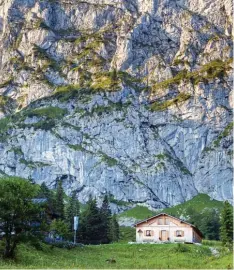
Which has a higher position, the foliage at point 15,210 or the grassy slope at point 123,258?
the foliage at point 15,210

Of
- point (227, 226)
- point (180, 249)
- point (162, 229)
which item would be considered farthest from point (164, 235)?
point (180, 249)

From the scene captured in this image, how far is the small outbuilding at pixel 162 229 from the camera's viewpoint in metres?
105

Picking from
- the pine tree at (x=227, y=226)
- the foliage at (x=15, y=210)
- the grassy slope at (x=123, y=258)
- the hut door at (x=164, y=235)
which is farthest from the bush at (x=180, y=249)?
the hut door at (x=164, y=235)

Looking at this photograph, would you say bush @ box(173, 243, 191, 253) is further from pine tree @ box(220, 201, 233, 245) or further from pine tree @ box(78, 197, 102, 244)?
pine tree @ box(78, 197, 102, 244)

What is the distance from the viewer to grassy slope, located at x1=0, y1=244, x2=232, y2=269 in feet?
191

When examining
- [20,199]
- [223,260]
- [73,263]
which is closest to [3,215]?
[20,199]

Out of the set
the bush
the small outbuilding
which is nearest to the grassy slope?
the bush

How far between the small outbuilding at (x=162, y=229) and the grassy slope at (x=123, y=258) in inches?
855

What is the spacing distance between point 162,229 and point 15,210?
54.6 m

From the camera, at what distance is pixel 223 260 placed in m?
60.2

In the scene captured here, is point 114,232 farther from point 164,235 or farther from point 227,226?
point 227,226

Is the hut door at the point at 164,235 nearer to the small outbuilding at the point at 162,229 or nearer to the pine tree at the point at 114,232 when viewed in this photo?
the small outbuilding at the point at 162,229

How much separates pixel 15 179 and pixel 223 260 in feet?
94.6

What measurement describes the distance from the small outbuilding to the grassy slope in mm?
21720
